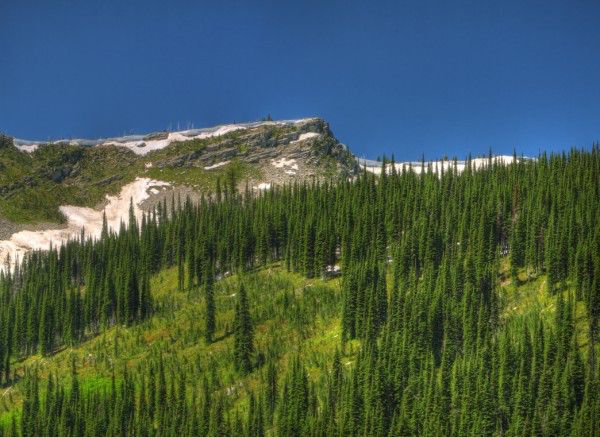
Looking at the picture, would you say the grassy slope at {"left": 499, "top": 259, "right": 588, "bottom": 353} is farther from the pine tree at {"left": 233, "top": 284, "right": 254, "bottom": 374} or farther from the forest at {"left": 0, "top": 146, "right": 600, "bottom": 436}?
the pine tree at {"left": 233, "top": 284, "right": 254, "bottom": 374}

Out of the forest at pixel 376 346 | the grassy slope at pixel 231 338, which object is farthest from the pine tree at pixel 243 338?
the grassy slope at pixel 231 338

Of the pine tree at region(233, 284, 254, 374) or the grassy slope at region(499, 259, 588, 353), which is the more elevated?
the grassy slope at region(499, 259, 588, 353)

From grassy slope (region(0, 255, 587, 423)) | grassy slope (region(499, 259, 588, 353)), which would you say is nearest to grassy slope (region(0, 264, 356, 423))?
grassy slope (region(0, 255, 587, 423))

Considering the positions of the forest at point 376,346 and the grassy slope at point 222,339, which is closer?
the forest at point 376,346

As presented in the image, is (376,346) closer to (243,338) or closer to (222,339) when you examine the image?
(243,338)

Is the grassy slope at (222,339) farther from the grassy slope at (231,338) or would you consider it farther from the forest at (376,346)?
the forest at (376,346)

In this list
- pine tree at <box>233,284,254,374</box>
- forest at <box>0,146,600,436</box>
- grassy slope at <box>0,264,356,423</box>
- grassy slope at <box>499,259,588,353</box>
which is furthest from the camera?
grassy slope at <box>0,264,356,423</box>

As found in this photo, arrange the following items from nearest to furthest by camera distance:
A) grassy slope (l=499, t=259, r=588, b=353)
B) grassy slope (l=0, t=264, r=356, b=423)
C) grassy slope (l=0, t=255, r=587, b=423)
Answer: grassy slope (l=499, t=259, r=588, b=353) → grassy slope (l=0, t=255, r=587, b=423) → grassy slope (l=0, t=264, r=356, b=423)

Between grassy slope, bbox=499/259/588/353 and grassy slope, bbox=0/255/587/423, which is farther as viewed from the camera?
grassy slope, bbox=0/255/587/423

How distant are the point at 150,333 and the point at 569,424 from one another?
103444 mm

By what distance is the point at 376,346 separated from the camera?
462 feet

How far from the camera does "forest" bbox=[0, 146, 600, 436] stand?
12062 centimetres

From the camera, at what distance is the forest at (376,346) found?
12062 centimetres

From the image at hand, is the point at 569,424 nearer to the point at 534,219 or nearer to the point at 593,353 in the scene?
the point at 593,353
